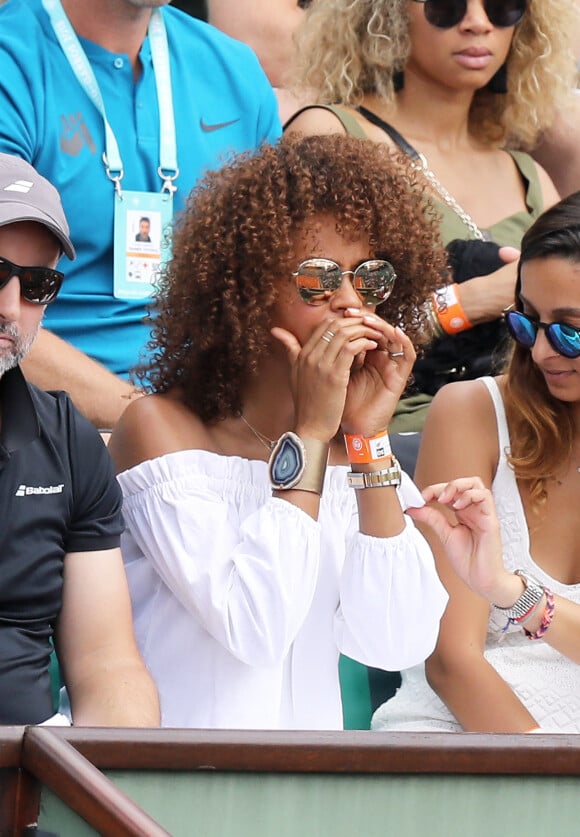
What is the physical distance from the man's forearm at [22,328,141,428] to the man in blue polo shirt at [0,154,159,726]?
0.73 meters

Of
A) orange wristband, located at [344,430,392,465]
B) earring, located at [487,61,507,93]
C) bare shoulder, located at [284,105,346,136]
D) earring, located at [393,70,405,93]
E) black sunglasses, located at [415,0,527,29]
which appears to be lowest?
orange wristband, located at [344,430,392,465]

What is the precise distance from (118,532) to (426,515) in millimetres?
525

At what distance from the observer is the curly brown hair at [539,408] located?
2.57 m

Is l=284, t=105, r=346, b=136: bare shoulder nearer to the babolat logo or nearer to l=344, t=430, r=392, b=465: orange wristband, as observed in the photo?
l=344, t=430, r=392, b=465: orange wristband

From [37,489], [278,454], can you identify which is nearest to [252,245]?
[278,454]

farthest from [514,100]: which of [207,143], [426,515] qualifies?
[426,515]

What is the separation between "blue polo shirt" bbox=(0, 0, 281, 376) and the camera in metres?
3.03

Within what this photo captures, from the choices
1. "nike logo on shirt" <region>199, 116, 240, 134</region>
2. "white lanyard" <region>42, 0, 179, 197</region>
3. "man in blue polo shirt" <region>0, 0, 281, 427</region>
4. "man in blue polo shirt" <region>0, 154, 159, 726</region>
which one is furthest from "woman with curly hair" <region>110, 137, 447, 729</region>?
"nike logo on shirt" <region>199, 116, 240, 134</region>

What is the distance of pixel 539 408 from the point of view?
103 inches

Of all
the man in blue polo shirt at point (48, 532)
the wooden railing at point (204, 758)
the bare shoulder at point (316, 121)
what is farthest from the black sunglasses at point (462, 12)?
the wooden railing at point (204, 758)

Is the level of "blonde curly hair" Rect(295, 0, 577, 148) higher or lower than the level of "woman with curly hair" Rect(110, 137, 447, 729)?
higher

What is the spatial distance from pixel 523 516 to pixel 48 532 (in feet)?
3.33

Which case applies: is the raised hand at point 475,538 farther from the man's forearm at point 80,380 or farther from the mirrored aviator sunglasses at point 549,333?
the man's forearm at point 80,380

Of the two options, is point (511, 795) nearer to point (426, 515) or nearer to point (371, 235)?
point (426, 515)
